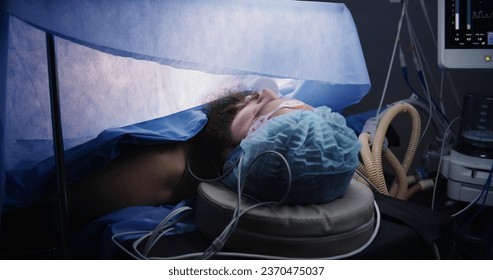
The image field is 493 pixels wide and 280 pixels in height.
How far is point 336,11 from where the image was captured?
5.07 ft

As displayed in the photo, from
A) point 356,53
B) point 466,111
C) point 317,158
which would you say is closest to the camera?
point 317,158

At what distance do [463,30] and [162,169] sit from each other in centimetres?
98

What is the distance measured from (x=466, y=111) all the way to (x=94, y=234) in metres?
1.31

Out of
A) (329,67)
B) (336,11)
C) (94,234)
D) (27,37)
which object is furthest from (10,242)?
(336,11)

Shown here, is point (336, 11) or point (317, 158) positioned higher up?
point (336, 11)

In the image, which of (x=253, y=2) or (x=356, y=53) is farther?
(x=356, y=53)

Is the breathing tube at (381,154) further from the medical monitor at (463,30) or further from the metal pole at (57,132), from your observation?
the metal pole at (57,132)

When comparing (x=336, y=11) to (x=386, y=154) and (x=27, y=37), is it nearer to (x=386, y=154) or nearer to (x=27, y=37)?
(x=386, y=154)

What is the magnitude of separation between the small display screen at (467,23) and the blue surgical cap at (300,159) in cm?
63

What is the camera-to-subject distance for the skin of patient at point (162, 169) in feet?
4.22

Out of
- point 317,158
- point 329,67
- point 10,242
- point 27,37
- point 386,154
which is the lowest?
point 10,242

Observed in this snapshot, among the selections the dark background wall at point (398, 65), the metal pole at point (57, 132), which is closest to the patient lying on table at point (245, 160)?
the metal pole at point (57, 132)

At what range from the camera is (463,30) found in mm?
1480

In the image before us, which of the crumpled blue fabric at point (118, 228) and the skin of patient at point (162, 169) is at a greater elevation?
the skin of patient at point (162, 169)
